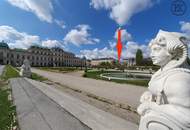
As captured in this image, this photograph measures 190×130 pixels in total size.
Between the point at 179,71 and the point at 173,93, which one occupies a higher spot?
the point at 179,71

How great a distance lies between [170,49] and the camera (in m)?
1.94

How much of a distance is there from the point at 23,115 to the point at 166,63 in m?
4.28

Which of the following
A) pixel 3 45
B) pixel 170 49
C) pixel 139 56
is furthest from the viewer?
pixel 3 45

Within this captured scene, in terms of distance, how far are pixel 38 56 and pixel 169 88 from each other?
361ft

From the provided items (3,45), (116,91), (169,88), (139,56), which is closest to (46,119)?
(169,88)

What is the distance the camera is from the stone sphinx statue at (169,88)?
1619mm

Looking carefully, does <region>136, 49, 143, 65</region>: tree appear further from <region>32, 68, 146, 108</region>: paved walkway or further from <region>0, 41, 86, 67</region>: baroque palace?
<region>0, 41, 86, 67</region>: baroque palace

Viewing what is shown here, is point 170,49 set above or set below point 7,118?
above

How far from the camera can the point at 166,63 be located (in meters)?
2.05

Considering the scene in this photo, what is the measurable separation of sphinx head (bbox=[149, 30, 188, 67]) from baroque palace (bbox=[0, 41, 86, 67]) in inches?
3826

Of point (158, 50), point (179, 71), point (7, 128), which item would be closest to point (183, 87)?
point (179, 71)

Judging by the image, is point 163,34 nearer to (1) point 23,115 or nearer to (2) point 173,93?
(2) point 173,93

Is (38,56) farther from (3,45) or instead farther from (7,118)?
(7,118)

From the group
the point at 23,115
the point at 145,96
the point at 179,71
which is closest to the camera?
the point at 179,71
